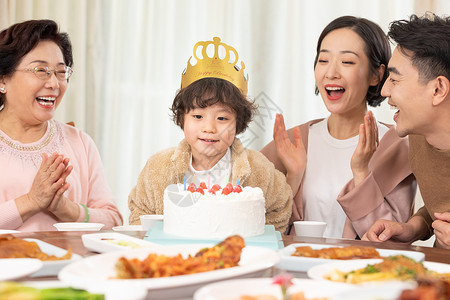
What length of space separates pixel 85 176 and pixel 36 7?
2045 millimetres

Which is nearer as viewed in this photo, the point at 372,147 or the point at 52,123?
the point at 372,147

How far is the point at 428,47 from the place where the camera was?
215 cm

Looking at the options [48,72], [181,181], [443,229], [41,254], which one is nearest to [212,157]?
[181,181]

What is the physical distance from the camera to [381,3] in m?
4.07

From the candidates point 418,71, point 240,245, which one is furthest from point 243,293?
point 418,71

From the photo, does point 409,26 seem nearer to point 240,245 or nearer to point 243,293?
point 240,245

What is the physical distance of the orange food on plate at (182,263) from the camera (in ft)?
3.14

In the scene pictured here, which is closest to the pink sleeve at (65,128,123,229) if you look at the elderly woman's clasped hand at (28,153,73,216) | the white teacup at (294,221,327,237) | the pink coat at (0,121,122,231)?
the pink coat at (0,121,122,231)

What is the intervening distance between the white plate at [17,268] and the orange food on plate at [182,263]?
152mm

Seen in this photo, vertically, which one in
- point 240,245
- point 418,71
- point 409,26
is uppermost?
point 409,26

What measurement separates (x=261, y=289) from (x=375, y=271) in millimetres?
286

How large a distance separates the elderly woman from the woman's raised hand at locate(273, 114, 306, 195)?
2.74 ft

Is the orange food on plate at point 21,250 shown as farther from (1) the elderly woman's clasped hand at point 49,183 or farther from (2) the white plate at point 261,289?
(1) the elderly woman's clasped hand at point 49,183

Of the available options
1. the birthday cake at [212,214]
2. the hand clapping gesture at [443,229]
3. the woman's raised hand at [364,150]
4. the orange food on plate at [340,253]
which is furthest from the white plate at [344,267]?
the woman's raised hand at [364,150]
